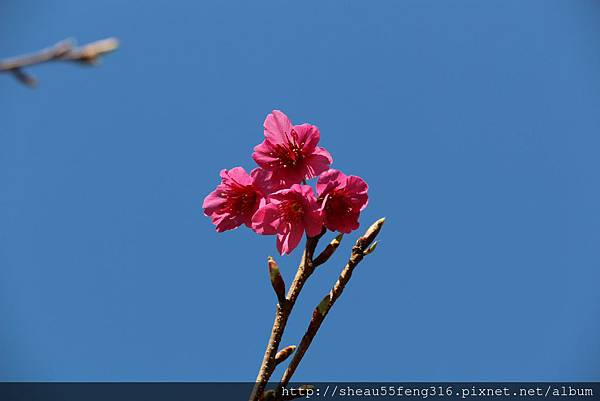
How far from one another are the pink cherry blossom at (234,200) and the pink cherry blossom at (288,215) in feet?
0.86

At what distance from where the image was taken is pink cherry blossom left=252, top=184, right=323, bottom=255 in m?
2.04

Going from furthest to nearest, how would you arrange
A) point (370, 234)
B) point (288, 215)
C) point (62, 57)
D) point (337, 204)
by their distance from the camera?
point (337, 204) → point (288, 215) → point (370, 234) → point (62, 57)

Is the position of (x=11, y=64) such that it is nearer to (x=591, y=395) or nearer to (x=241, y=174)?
(x=241, y=174)

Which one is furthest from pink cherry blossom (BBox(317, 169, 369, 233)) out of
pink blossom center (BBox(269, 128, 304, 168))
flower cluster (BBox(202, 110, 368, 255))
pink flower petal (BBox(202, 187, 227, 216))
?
pink flower petal (BBox(202, 187, 227, 216))

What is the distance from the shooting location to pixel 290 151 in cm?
238

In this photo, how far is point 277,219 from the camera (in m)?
2.09

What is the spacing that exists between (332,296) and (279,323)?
0.62ft

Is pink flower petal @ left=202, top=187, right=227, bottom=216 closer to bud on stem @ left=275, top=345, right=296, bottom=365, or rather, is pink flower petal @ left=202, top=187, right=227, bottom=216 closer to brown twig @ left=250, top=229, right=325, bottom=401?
brown twig @ left=250, top=229, right=325, bottom=401

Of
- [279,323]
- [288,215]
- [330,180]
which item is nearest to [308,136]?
[330,180]

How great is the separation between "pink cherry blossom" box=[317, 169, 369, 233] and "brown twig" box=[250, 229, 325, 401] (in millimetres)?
292

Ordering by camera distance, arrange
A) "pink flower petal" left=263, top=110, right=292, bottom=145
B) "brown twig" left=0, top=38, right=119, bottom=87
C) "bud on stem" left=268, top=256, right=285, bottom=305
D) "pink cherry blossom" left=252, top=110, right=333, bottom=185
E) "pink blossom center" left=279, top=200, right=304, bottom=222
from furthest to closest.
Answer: "pink flower petal" left=263, top=110, right=292, bottom=145 → "pink cherry blossom" left=252, top=110, right=333, bottom=185 → "pink blossom center" left=279, top=200, right=304, bottom=222 → "bud on stem" left=268, top=256, right=285, bottom=305 → "brown twig" left=0, top=38, right=119, bottom=87

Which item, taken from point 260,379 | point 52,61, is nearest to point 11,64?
point 52,61

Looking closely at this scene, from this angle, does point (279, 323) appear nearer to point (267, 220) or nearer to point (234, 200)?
point (267, 220)

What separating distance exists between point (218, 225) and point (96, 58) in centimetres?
160
